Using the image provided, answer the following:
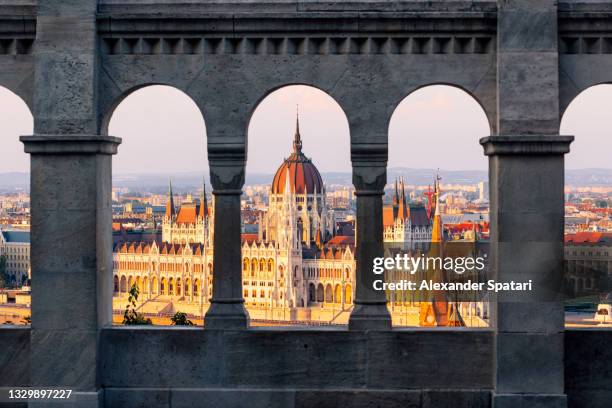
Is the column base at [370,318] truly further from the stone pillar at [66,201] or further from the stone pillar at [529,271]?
the stone pillar at [66,201]

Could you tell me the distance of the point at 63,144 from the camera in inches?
358

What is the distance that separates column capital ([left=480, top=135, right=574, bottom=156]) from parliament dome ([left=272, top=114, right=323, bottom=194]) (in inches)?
4897

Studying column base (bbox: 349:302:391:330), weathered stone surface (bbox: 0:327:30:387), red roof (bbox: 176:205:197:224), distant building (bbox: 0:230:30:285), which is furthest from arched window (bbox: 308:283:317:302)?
column base (bbox: 349:302:391:330)

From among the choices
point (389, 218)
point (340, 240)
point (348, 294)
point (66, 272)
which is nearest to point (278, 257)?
point (340, 240)

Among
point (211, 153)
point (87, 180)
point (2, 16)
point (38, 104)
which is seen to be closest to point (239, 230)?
point (211, 153)

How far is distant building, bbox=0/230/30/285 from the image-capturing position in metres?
128

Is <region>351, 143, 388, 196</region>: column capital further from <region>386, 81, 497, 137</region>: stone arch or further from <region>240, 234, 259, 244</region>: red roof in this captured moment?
<region>240, 234, 259, 244</region>: red roof

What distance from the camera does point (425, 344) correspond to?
913cm

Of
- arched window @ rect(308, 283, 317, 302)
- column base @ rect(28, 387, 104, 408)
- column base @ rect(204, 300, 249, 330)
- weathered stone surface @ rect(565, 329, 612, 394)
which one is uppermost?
column base @ rect(204, 300, 249, 330)

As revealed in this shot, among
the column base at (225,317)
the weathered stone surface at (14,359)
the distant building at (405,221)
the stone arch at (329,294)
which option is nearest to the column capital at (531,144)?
the column base at (225,317)

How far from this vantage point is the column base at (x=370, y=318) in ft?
29.9

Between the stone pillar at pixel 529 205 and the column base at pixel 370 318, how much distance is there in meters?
0.90

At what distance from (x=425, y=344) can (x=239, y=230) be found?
1748 millimetres

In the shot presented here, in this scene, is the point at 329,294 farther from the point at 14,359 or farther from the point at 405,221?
the point at 14,359
